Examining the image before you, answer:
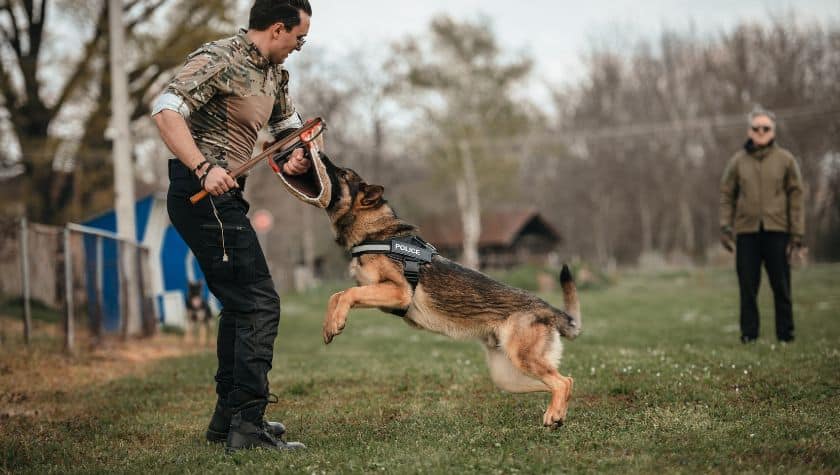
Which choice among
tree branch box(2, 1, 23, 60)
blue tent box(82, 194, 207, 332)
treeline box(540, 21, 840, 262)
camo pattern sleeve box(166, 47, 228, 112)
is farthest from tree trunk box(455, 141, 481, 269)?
camo pattern sleeve box(166, 47, 228, 112)

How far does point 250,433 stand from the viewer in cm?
416

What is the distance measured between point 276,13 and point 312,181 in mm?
1053

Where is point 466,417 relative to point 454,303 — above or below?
below

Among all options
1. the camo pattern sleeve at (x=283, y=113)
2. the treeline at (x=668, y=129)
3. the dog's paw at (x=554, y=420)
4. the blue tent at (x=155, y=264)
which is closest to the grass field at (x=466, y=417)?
the dog's paw at (x=554, y=420)

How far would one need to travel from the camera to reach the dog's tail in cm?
495

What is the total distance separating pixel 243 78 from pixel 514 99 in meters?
39.6

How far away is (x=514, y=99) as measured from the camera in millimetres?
42531

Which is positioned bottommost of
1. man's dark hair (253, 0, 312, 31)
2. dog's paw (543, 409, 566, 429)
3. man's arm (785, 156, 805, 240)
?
dog's paw (543, 409, 566, 429)

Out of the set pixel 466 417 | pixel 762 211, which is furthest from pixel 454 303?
pixel 762 211

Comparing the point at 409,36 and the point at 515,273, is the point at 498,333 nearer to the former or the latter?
the point at 515,273

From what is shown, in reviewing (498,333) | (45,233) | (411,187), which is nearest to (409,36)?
(411,187)

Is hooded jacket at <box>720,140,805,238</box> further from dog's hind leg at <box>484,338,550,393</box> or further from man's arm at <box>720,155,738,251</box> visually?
dog's hind leg at <box>484,338,550,393</box>

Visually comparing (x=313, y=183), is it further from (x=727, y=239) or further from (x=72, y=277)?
(x=72, y=277)

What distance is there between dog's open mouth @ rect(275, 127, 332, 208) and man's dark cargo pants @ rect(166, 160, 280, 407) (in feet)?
1.21
